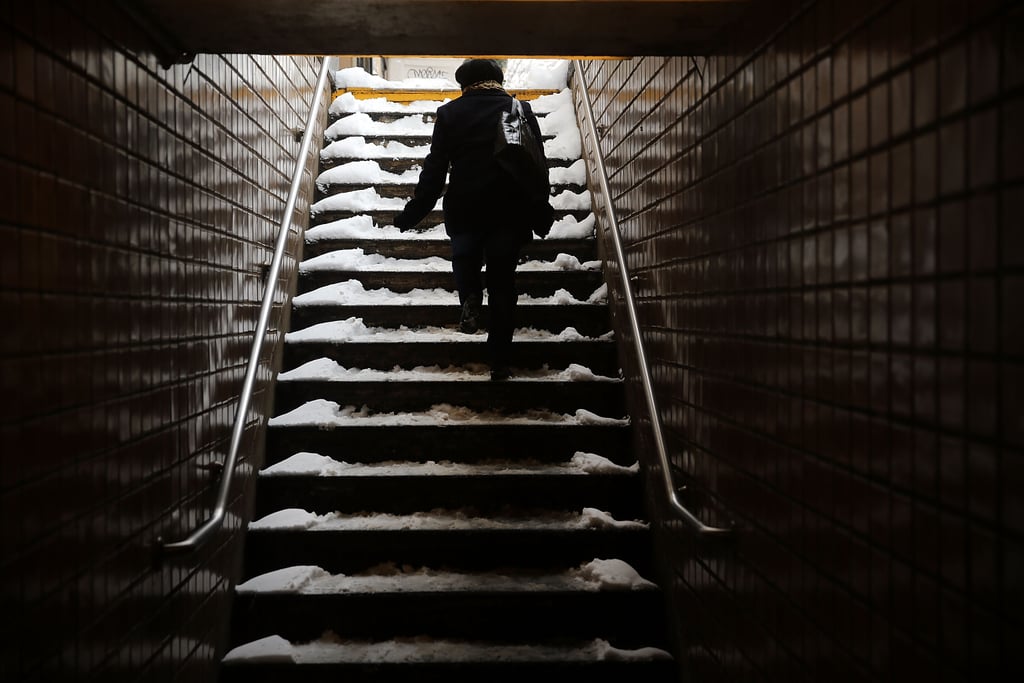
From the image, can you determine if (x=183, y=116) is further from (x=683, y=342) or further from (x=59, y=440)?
(x=683, y=342)

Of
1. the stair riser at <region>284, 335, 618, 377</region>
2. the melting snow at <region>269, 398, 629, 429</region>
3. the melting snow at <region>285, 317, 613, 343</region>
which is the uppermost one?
the melting snow at <region>285, 317, 613, 343</region>

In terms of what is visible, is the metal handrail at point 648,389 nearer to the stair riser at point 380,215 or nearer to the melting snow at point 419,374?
the melting snow at point 419,374

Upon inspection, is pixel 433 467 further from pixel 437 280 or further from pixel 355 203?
pixel 355 203

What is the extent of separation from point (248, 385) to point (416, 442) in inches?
36.4

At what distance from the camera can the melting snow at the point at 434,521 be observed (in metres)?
2.99

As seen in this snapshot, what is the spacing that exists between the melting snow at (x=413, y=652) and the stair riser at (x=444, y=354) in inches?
59.5

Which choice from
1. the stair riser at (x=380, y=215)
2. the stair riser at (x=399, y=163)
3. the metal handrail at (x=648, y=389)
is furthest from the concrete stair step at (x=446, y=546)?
the stair riser at (x=399, y=163)

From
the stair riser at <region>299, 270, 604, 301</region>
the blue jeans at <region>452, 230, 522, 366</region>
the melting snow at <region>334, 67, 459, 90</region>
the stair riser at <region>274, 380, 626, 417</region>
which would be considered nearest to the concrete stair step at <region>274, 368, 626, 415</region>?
the stair riser at <region>274, 380, 626, 417</region>

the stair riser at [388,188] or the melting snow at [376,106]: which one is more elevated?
the melting snow at [376,106]

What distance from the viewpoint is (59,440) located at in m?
1.57

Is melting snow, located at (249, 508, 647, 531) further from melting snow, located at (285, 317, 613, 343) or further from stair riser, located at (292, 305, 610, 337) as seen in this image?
stair riser, located at (292, 305, 610, 337)

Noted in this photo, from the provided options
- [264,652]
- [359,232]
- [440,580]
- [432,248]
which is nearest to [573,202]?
[432,248]

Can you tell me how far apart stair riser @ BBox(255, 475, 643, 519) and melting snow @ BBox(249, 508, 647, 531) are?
0.15 feet

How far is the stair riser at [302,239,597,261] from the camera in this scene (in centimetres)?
444
